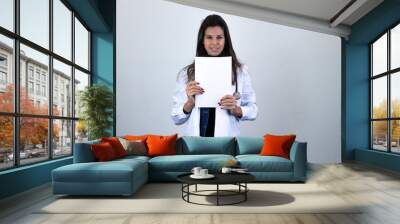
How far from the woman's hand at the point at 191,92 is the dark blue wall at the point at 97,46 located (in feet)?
5.93

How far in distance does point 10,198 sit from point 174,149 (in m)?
2.80

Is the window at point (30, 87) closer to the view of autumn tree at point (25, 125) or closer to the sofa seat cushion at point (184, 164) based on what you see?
the view of autumn tree at point (25, 125)

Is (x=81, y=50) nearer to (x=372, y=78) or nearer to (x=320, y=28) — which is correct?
(x=320, y=28)

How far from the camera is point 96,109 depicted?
7.84m

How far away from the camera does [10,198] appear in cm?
483

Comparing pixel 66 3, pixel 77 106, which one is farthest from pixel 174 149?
pixel 66 3

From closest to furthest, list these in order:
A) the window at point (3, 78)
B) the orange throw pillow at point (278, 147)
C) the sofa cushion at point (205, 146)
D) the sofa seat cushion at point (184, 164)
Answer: the window at point (3, 78) < the sofa seat cushion at point (184, 164) < the orange throw pillow at point (278, 147) < the sofa cushion at point (205, 146)

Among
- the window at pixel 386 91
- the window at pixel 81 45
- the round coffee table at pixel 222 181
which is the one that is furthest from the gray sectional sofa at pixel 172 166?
the window at pixel 386 91

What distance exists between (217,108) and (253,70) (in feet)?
5.24

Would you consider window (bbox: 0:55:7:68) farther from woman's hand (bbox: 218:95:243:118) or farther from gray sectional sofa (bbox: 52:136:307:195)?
woman's hand (bbox: 218:95:243:118)

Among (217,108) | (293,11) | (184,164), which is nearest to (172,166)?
(184,164)

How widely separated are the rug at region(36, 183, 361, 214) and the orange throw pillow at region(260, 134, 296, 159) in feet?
3.34

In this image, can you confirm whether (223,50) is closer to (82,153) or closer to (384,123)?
(384,123)

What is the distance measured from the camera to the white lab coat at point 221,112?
8.13 m
